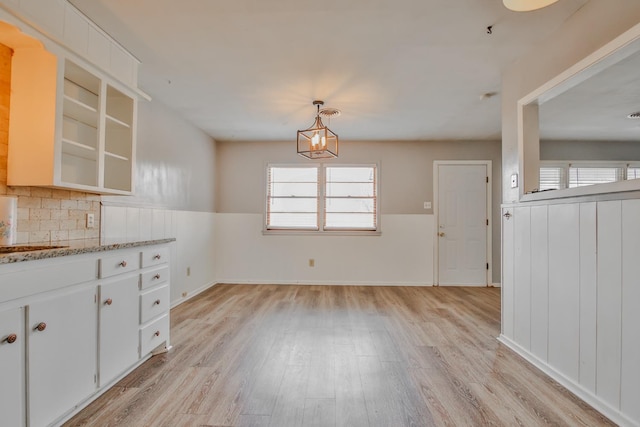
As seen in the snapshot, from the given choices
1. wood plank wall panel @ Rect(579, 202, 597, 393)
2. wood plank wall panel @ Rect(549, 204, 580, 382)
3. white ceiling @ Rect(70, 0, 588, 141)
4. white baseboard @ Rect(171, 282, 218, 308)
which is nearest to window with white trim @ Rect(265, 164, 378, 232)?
white baseboard @ Rect(171, 282, 218, 308)

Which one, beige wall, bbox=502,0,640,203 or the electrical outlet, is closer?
beige wall, bbox=502,0,640,203

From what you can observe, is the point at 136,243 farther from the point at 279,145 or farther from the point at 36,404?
the point at 279,145

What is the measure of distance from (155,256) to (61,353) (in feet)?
3.07

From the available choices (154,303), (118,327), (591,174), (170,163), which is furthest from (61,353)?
(591,174)

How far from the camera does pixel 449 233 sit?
5453 mm

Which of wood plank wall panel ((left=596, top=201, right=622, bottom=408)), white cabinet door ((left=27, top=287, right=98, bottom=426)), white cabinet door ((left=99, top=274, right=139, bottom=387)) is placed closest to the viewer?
white cabinet door ((left=27, top=287, right=98, bottom=426))

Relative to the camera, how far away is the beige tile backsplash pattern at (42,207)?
6.56 ft

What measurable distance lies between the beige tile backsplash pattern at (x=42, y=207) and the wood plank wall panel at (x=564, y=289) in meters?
3.51

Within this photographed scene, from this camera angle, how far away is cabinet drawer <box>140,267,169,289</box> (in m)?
2.36

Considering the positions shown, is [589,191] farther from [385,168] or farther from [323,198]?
[323,198]

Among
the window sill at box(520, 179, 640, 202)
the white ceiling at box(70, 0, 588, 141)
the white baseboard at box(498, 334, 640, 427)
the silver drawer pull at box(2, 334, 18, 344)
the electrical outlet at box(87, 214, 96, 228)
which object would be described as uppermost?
the white ceiling at box(70, 0, 588, 141)

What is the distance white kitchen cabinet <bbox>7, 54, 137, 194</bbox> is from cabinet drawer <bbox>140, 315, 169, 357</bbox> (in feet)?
3.52

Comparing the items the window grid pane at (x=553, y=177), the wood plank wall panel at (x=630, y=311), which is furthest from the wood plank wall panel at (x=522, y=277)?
the window grid pane at (x=553, y=177)

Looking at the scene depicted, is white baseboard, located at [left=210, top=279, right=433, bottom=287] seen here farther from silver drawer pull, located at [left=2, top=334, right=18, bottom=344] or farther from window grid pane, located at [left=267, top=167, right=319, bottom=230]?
silver drawer pull, located at [left=2, top=334, right=18, bottom=344]
